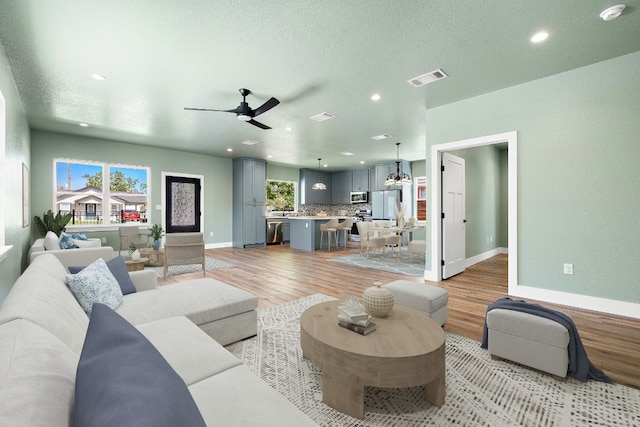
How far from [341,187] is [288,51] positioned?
8518mm

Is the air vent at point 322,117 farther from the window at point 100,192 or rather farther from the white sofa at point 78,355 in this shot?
the window at point 100,192

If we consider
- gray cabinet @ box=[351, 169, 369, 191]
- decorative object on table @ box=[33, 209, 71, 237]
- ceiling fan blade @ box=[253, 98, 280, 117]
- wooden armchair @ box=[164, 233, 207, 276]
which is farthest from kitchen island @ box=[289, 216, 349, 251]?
decorative object on table @ box=[33, 209, 71, 237]

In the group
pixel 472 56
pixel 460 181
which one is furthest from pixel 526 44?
pixel 460 181

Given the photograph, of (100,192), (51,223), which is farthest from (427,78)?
(100,192)

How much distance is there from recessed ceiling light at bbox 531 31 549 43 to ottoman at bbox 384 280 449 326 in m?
2.52

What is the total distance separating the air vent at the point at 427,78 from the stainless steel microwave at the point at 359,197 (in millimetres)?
6775

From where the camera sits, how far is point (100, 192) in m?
6.49

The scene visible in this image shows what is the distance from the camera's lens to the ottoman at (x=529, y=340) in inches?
73.2

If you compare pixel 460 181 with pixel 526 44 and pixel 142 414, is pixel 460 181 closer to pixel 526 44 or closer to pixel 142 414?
pixel 526 44

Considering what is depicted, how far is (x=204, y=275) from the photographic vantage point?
15.6ft

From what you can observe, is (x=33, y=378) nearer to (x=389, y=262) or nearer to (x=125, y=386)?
(x=125, y=386)

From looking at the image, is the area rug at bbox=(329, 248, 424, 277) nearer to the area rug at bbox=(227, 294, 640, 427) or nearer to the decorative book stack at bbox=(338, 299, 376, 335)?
the area rug at bbox=(227, 294, 640, 427)

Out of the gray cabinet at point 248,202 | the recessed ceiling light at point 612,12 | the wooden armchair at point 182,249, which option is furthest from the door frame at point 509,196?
the gray cabinet at point 248,202

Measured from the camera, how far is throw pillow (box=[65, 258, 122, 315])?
179 centimetres
